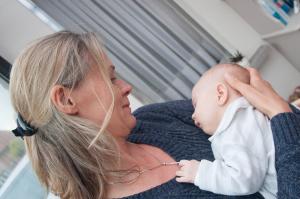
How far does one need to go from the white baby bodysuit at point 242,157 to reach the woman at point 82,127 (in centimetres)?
4

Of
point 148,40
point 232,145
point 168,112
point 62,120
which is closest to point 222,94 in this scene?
point 232,145

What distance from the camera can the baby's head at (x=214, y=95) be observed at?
984 millimetres

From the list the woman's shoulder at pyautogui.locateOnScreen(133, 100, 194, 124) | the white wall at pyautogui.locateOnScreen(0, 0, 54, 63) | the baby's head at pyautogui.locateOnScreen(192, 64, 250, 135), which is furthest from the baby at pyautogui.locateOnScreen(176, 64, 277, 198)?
the white wall at pyautogui.locateOnScreen(0, 0, 54, 63)

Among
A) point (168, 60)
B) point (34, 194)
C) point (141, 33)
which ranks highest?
point (141, 33)

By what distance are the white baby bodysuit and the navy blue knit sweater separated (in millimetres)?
40

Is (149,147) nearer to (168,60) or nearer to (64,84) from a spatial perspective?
(64,84)

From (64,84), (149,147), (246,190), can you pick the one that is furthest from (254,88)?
(64,84)

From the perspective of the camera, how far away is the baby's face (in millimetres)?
999

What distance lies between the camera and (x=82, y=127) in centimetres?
94

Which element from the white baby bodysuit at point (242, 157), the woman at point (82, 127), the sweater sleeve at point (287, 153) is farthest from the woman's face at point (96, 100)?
the sweater sleeve at point (287, 153)

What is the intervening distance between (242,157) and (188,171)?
0.15m

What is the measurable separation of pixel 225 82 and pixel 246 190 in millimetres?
290

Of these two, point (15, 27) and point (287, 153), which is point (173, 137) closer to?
point (287, 153)

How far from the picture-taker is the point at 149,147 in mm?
1142
